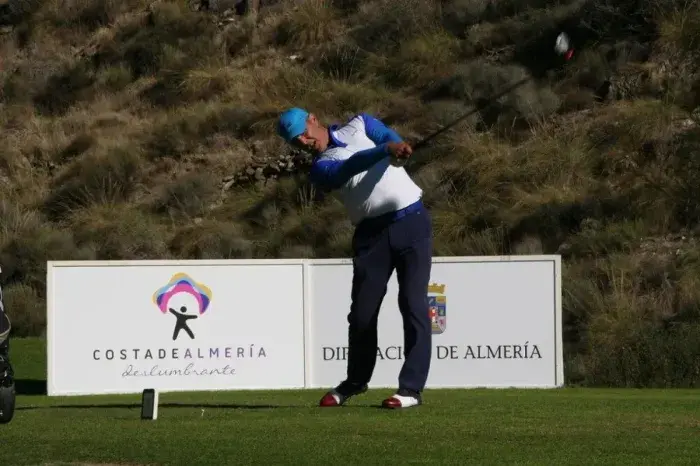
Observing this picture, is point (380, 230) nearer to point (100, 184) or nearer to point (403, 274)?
point (403, 274)

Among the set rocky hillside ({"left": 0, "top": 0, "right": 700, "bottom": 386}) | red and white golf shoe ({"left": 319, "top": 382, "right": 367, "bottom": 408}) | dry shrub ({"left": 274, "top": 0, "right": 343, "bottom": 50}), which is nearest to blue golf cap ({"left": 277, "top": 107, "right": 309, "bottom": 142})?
red and white golf shoe ({"left": 319, "top": 382, "right": 367, "bottom": 408})

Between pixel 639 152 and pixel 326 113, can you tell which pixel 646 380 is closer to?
pixel 639 152

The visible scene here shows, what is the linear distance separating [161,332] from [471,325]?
2.95m

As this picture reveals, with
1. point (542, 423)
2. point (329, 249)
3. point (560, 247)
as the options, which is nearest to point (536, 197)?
point (560, 247)

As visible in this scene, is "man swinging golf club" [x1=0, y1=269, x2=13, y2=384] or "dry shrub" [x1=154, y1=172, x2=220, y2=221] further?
"dry shrub" [x1=154, y1=172, x2=220, y2=221]

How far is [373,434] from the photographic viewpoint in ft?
20.0

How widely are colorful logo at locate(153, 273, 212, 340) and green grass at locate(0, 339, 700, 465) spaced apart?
4.97 m

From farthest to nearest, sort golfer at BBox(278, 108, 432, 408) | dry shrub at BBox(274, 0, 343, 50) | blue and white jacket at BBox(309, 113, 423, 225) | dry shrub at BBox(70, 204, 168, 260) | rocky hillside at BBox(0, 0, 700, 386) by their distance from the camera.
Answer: dry shrub at BBox(274, 0, 343, 50) < dry shrub at BBox(70, 204, 168, 260) < rocky hillside at BBox(0, 0, 700, 386) < golfer at BBox(278, 108, 432, 408) < blue and white jacket at BBox(309, 113, 423, 225)

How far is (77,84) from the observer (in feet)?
95.7

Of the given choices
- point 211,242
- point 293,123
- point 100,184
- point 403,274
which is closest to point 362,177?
point 293,123

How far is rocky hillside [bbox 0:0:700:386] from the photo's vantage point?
770 inches

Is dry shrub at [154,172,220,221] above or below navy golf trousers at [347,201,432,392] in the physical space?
above

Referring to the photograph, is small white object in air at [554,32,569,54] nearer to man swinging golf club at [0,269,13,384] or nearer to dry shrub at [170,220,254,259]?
man swinging golf club at [0,269,13,384]

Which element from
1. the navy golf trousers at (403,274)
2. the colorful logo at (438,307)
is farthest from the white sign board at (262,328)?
the navy golf trousers at (403,274)
